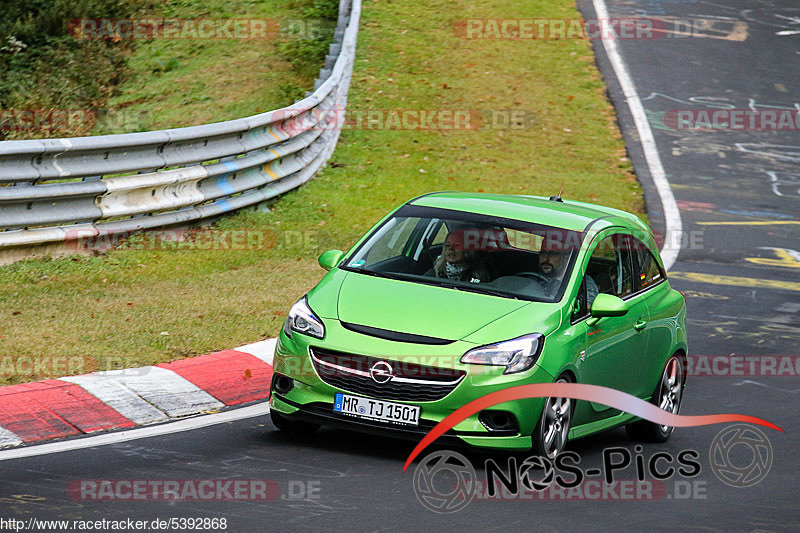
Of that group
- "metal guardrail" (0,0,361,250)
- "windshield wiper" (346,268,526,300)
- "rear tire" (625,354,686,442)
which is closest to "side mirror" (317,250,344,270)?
"windshield wiper" (346,268,526,300)

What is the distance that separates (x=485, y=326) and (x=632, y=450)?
74.2 inches

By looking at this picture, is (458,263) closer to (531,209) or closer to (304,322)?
(531,209)

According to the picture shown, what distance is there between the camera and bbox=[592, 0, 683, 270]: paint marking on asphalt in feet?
52.7

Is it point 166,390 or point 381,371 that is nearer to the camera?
point 381,371

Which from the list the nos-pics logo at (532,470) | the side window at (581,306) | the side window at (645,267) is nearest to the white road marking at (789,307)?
the side window at (645,267)

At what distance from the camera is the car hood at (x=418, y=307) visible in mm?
7359

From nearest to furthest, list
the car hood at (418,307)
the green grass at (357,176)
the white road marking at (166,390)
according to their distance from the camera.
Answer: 1. the car hood at (418,307)
2. the white road marking at (166,390)
3. the green grass at (357,176)

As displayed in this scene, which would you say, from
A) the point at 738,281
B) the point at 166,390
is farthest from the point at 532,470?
the point at 738,281

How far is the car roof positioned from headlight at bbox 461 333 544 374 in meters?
1.41

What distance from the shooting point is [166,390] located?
8.57 metres

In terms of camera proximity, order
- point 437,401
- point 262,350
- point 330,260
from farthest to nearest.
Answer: point 262,350
point 330,260
point 437,401

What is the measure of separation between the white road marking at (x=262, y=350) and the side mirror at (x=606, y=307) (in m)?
2.96

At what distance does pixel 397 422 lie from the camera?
23.7 feet

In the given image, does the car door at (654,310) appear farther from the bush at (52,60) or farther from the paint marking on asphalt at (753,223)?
the bush at (52,60)
